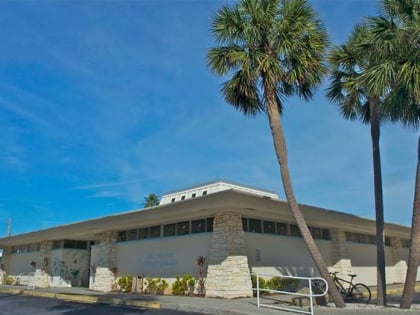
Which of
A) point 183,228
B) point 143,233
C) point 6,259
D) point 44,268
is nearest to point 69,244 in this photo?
point 44,268

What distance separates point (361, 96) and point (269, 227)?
6.95 metres

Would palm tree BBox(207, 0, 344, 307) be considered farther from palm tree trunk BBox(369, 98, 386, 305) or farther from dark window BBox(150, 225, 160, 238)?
dark window BBox(150, 225, 160, 238)

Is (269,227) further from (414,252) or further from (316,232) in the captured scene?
(414,252)

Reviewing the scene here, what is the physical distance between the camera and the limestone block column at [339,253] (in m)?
21.3

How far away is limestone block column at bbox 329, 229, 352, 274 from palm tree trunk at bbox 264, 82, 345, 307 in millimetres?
10253

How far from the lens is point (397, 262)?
27.3m

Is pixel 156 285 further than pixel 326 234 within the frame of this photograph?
No

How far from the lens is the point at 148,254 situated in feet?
64.4

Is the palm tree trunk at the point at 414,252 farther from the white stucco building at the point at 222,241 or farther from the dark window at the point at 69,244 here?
the dark window at the point at 69,244

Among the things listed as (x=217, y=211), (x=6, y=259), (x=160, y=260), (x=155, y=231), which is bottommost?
(x=160, y=260)

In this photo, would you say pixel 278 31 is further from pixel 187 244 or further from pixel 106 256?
pixel 106 256

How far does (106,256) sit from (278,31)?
14560 mm

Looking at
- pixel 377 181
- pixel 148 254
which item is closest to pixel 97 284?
pixel 148 254

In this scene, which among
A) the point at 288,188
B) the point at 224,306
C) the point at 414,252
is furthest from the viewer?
the point at 224,306
